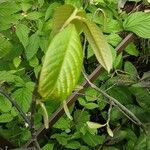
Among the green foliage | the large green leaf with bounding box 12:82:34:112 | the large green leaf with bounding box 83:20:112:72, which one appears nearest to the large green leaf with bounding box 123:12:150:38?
the green foliage

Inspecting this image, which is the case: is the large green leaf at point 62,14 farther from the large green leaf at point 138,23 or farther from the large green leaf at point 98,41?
the large green leaf at point 138,23

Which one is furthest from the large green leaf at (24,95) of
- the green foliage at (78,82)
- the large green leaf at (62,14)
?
the large green leaf at (62,14)

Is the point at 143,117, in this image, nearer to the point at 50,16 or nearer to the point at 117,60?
the point at 117,60

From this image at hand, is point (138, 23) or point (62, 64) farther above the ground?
point (62, 64)

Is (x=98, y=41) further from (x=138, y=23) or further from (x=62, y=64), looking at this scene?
(x=138, y=23)

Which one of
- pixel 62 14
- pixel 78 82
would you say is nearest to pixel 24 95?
pixel 78 82

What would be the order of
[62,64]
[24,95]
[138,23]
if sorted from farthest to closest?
[138,23]
[24,95]
[62,64]
